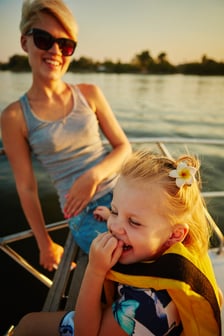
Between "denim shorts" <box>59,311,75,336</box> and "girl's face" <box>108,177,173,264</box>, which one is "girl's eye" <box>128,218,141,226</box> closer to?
"girl's face" <box>108,177,173,264</box>

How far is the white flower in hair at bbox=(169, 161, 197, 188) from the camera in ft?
2.86

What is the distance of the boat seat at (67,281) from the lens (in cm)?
128

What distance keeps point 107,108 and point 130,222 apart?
3.23 feet

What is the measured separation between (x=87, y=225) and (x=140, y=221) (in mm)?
703

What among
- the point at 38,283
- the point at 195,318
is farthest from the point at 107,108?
the point at 38,283

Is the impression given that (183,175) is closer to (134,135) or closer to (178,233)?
(178,233)

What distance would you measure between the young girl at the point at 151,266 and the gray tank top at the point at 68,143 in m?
0.64

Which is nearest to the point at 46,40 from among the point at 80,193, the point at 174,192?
the point at 80,193

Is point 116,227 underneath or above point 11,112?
underneath

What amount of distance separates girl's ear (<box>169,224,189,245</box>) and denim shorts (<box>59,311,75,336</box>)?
444mm

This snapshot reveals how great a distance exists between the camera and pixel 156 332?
0.79 metres

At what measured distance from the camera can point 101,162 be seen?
5.10ft

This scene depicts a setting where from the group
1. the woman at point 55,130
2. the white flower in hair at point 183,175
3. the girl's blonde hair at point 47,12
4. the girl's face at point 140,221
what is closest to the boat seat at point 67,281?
the woman at point 55,130

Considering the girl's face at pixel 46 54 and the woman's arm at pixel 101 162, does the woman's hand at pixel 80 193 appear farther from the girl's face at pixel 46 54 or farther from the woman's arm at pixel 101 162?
the girl's face at pixel 46 54
